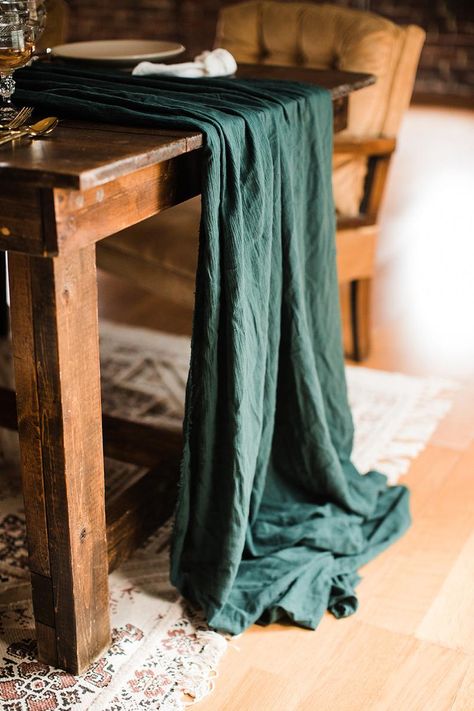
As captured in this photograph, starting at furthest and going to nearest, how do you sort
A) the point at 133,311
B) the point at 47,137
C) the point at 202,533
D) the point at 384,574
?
the point at 133,311
the point at 384,574
the point at 202,533
the point at 47,137

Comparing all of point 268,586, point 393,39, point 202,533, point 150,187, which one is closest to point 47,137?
point 150,187

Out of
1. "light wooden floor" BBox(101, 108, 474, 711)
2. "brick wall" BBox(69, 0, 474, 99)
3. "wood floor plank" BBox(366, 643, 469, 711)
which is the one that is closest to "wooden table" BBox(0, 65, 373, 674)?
"light wooden floor" BBox(101, 108, 474, 711)

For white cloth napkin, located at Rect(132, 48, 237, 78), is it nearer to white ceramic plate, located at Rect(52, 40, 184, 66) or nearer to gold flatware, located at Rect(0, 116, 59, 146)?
white ceramic plate, located at Rect(52, 40, 184, 66)

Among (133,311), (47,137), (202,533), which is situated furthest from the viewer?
(133,311)

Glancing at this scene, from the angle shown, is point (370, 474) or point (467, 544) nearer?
point (467, 544)

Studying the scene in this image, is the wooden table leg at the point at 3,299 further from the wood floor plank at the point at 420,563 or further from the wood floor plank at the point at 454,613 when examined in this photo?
the wood floor plank at the point at 454,613

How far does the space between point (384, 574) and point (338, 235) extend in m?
0.88

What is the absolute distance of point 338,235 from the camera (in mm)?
2172

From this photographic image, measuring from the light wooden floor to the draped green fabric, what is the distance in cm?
5

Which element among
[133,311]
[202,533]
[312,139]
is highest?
[312,139]

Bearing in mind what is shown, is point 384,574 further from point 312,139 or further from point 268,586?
point 312,139

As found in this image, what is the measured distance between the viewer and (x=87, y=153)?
1.10m

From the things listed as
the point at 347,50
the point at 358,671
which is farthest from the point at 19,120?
the point at 347,50

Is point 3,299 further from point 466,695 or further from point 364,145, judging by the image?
point 466,695
